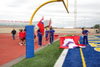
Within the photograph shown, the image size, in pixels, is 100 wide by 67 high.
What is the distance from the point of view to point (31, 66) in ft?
19.5

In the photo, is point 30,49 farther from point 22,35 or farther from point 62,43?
point 22,35

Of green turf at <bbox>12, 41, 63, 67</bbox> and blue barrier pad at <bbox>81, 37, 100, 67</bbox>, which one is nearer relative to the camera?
green turf at <bbox>12, 41, 63, 67</bbox>

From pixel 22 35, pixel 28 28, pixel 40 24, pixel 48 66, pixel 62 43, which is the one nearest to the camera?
pixel 48 66

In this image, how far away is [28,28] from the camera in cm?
786

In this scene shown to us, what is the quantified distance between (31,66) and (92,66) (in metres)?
2.59

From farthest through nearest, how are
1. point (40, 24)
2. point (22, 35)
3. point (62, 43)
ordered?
point (22, 35)
point (62, 43)
point (40, 24)

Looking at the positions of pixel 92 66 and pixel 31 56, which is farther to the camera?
pixel 31 56

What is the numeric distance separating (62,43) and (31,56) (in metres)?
5.10

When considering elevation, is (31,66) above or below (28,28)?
below

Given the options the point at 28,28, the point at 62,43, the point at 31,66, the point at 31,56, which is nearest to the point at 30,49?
the point at 31,56

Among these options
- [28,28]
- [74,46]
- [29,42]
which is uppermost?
[28,28]

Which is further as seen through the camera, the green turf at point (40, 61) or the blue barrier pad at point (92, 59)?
the blue barrier pad at point (92, 59)

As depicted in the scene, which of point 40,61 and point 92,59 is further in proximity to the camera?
point 92,59

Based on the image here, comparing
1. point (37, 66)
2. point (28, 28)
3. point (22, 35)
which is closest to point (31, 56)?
point (28, 28)
